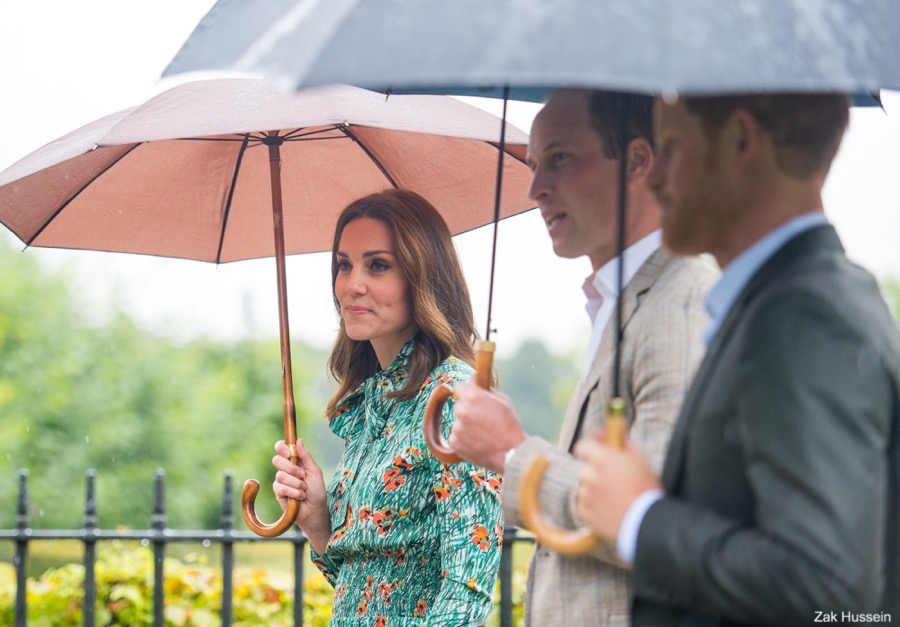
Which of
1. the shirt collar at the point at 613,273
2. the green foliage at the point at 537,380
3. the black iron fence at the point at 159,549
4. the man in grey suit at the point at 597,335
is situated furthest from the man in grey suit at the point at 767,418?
the green foliage at the point at 537,380

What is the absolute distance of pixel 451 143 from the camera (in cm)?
389

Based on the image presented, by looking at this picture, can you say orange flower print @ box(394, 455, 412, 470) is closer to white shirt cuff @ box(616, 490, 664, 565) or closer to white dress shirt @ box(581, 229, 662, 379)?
white dress shirt @ box(581, 229, 662, 379)

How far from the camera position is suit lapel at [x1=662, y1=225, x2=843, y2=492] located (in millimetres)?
1747

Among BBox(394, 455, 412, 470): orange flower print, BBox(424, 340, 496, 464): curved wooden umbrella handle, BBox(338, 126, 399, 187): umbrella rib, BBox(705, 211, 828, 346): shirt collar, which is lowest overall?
BBox(394, 455, 412, 470): orange flower print

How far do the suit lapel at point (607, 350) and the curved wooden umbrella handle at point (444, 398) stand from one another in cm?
19

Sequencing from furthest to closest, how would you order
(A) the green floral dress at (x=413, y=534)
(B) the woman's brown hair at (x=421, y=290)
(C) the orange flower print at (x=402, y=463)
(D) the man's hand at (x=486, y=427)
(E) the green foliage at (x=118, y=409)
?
(E) the green foliage at (x=118, y=409) → (B) the woman's brown hair at (x=421, y=290) → (C) the orange flower print at (x=402, y=463) → (A) the green floral dress at (x=413, y=534) → (D) the man's hand at (x=486, y=427)

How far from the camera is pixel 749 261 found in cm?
180

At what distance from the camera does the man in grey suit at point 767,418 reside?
61.2 inches

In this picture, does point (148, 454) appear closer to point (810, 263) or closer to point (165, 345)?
point (165, 345)

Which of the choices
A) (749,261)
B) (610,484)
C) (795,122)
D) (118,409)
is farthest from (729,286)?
(118,409)

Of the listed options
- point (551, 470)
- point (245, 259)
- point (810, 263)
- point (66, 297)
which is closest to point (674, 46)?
point (810, 263)

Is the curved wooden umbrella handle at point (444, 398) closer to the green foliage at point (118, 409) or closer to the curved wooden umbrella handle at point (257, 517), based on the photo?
the curved wooden umbrella handle at point (257, 517)

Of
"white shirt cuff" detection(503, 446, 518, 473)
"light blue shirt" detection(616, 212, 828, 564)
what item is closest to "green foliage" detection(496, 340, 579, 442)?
"white shirt cuff" detection(503, 446, 518, 473)

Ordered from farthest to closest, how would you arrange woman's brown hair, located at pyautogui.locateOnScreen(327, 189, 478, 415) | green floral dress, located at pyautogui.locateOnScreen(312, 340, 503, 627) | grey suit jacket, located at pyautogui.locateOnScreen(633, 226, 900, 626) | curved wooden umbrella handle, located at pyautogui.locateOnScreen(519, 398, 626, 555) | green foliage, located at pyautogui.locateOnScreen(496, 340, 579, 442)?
green foliage, located at pyautogui.locateOnScreen(496, 340, 579, 442) < woman's brown hair, located at pyautogui.locateOnScreen(327, 189, 478, 415) < green floral dress, located at pyautogui.locateOnScreen(312, 340, 503, 627) < curved wooden umbrella handle, located at pyautogui.locateOnScreen(519, 398, 626, 555) < grey suit jacket, located at pyautogui.locateOnScreen(633, 226, 900, 626)
